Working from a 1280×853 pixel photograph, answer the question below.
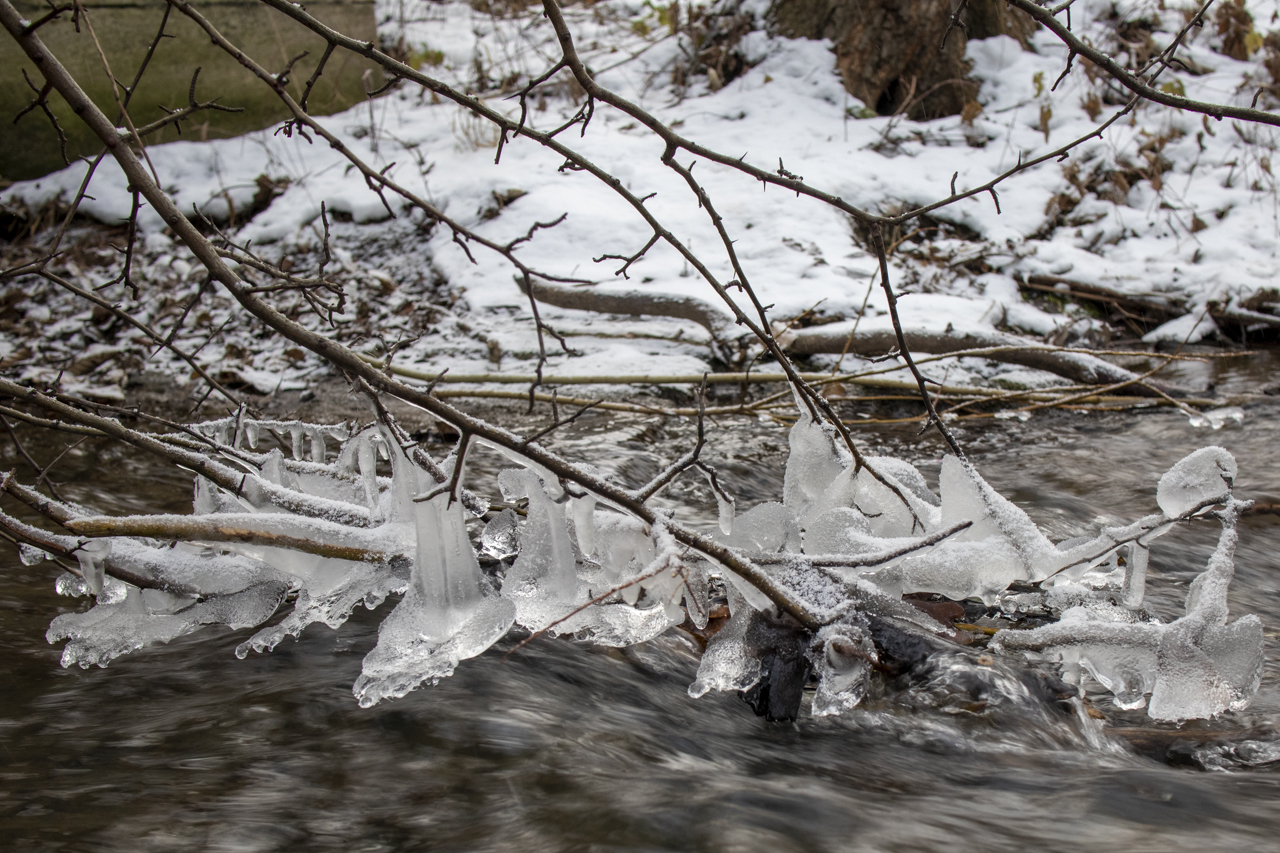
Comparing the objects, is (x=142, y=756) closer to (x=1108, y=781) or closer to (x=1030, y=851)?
(x=1030, y=851)

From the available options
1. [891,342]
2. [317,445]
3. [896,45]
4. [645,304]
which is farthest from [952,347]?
[896,45]

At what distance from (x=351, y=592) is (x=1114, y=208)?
6.46 metres

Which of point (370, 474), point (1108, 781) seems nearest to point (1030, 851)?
point (1108, 781)

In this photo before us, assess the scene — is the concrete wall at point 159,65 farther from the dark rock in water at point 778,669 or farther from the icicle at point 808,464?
the dark rock in water at point 778,669

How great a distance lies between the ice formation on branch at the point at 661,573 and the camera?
143 cm

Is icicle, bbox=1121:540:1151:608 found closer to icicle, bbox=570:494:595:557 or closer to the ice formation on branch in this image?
the ice formation on branch

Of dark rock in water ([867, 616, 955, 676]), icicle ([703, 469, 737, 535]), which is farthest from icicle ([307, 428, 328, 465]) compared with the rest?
dark rock in water ([867, 616, 955, 676])

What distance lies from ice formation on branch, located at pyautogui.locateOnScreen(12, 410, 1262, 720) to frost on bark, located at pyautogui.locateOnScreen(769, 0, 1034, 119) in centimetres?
597

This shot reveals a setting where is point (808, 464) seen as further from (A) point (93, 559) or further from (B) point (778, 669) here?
(A) point (93, 559)

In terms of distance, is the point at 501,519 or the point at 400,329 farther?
the point at 400,329

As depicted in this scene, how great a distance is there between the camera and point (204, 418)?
4.00 m

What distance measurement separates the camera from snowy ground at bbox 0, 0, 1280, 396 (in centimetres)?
485

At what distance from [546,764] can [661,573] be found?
37 cm

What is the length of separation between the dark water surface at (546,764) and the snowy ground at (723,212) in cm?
261
